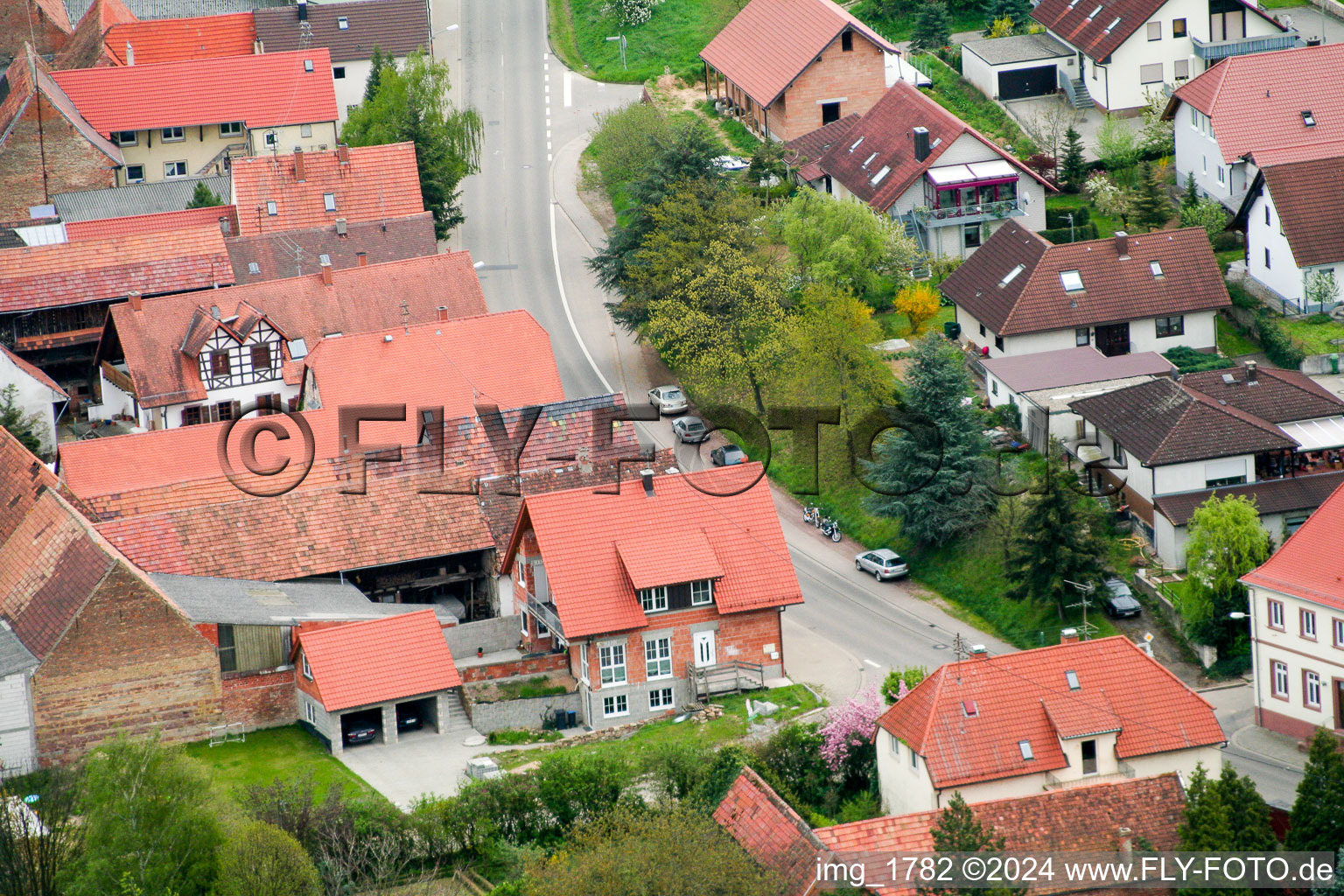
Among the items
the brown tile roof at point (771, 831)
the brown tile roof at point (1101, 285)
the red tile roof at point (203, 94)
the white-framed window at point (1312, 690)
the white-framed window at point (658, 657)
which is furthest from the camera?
the red tile roof at point (203, 94)

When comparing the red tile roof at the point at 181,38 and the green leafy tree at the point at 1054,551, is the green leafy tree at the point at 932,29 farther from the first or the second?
the green leafy tree at the point at 1054,551

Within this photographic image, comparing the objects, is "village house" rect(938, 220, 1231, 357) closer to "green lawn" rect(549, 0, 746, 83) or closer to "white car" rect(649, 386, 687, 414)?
"white car" rect(649, 386, 687, 414)

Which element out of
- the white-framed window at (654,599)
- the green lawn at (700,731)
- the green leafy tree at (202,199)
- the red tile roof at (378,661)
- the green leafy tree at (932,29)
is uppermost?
the green leafy tree at (932,29)

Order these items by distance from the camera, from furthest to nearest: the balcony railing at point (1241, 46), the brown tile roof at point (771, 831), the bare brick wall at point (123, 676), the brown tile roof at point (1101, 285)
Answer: the balcony railing at point (1241, 46)
the brown tile roof at point (1101, 285)
the bare brick wall at point (123, 676)
the brown tile roof at point (771, 831)

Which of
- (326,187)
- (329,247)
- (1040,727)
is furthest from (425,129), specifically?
(1040,727)

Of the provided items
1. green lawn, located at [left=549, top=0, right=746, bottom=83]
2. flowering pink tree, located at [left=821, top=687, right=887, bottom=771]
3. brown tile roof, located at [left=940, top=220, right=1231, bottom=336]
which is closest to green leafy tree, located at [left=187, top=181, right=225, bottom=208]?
green lawn, located at [left=549, top=0, right=746, bottom=83]

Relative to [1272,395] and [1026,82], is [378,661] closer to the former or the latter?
[1272,395]

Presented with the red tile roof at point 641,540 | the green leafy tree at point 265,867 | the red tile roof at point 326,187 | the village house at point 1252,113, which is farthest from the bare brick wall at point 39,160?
the green leafy tree at point 265,867

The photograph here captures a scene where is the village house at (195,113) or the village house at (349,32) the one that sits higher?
the village house at (349,32)
